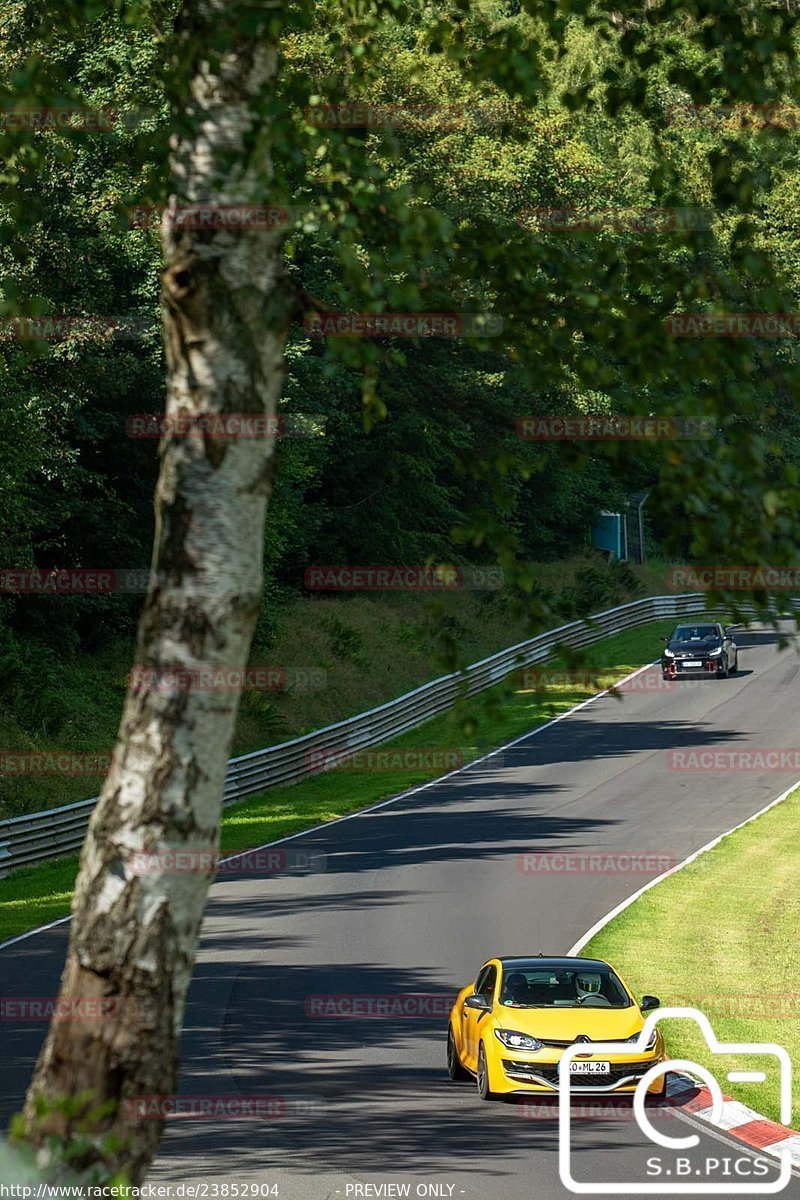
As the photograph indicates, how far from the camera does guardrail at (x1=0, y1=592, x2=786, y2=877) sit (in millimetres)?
31891

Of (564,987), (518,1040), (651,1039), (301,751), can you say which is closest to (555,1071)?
(518,1040)

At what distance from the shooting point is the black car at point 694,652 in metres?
52.9

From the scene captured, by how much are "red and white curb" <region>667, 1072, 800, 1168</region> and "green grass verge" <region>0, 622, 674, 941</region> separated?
4410 mm

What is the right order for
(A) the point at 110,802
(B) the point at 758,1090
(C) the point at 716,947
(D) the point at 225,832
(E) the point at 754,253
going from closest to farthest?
(A) the point at 110,802 < (E) the point at 754,253 < (B) the point at 758,1090 < (C) the point at 716,947 < (D) the point at 225,832

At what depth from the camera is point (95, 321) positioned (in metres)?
39.0

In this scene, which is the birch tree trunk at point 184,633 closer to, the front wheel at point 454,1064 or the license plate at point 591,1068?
the license plate at point 591,1068

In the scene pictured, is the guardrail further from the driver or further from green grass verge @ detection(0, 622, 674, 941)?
the driver

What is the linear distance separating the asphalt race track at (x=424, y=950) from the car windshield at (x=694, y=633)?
2604mm

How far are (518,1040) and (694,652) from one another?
1490 inches

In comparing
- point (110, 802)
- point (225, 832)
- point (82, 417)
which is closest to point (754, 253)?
point (110, 802)

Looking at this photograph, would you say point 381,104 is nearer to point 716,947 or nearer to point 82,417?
point 82,417

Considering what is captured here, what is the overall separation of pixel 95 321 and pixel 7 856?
13807 mm

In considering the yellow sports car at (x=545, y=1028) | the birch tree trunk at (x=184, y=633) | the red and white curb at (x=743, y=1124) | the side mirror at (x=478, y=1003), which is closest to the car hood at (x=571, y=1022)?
the yellow sports car at (x=545, y=1028)

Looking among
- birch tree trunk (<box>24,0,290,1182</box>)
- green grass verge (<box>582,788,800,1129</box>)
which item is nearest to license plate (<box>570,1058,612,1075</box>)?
green grass verge (<box>582,788,800,1129</box>)
